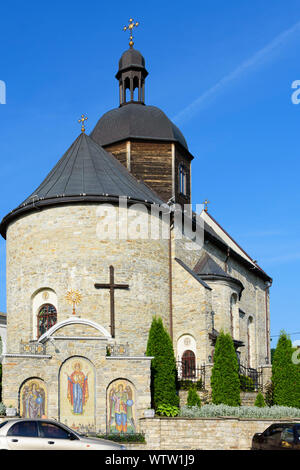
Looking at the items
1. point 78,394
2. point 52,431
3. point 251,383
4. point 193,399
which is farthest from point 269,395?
point 52,431

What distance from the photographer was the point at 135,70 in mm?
35656

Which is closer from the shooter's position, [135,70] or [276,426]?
[276,426]

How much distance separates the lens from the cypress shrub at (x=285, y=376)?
Result: 84.8ft

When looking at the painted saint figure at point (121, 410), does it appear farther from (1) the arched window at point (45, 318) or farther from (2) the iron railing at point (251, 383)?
(2) the iron railing at point (251, 383)

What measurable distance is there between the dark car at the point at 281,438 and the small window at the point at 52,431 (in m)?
5.09

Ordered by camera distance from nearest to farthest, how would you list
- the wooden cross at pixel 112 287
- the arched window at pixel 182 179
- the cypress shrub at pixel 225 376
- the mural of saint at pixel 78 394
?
the mural of saint at pixel 78 394 < the cypress shrub at pixel 225 376 < the wooden cross at pixel 112 287 < the arched window at pixel 182 179

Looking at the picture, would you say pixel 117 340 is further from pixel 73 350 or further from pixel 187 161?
pixel 187 161

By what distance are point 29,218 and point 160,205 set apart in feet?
17.7

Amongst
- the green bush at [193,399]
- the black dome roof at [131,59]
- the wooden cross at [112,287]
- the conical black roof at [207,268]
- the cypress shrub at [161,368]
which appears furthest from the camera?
the black dome roof at [131,59]

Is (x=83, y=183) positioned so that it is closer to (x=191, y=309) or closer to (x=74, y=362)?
(x=191, y=309)

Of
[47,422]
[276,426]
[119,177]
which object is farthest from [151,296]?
[47,422]

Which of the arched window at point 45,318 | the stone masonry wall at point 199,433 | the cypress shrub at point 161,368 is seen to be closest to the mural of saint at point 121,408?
the stone masonry wall at point 199,433

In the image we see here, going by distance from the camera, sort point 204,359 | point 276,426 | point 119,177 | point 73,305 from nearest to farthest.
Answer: point 276,426 → point 73,305 → point 204,359 → point 119,177

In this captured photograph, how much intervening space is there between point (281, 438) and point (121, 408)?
6.62 metres
